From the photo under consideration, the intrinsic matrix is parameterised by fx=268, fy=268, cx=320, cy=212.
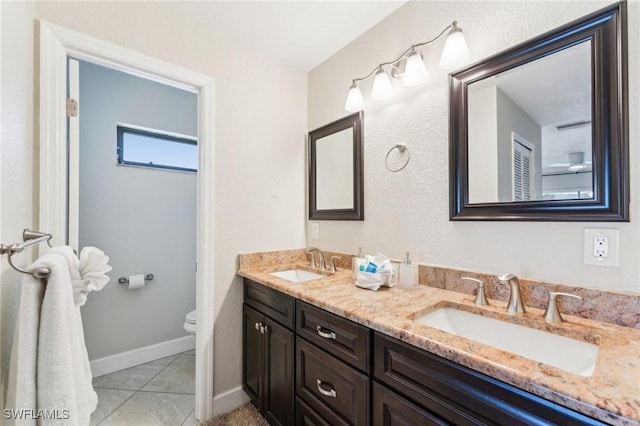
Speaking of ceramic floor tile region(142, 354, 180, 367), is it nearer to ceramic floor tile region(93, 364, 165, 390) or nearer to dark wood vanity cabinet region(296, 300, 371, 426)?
ceramic floor tile region(93, 364, 165, 390)

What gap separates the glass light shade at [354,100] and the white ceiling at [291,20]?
1.22 feet

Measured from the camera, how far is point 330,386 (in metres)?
1.13

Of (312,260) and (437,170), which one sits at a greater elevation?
(437,170)

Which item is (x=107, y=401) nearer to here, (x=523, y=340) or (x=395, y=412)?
(x=395, y=412)

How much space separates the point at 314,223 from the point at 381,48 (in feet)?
4.19

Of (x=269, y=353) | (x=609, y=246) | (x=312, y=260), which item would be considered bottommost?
(x=269, y=353)

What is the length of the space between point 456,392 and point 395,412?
25cm

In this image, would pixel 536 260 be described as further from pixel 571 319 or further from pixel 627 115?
pixel 627 115

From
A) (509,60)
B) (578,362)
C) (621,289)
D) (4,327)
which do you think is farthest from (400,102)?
(4,327)

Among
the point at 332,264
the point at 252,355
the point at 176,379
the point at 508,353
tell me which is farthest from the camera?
the point at 176,379

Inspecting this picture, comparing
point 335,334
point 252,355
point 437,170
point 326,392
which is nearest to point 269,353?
point 252,355

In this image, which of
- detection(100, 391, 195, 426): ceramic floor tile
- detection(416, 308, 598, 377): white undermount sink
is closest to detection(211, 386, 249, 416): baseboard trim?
detection(100, 391, 195, 426): ceramic floor tile

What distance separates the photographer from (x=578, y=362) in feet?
2.74

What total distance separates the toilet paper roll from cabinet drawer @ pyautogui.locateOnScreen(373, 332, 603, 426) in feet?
7.06
